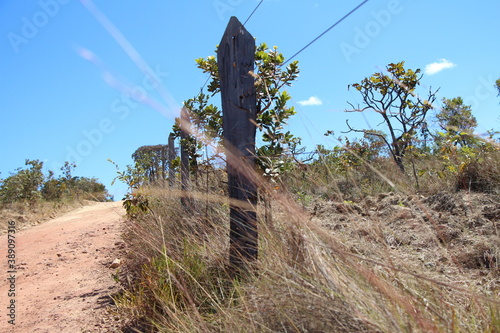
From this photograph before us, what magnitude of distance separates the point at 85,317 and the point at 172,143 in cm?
460

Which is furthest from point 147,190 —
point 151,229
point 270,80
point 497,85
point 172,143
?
point 497,85

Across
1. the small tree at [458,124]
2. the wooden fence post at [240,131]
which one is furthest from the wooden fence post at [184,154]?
the small tree at [458,124]

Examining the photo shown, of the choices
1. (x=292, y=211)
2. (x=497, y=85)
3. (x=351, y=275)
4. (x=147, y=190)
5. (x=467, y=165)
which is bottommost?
(x=351, y=275)

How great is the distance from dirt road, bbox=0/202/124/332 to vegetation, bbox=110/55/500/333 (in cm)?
32

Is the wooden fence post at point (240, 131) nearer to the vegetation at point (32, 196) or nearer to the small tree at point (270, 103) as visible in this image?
the small tree at point (270, 103)

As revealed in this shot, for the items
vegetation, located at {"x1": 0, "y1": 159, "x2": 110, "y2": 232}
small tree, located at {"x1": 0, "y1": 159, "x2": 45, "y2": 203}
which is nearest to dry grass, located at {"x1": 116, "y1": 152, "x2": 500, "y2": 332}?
vegetation, located at {"x1": 0, "y1": 159, "x2": 110, "y2": 232}

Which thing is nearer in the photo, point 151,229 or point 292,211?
point 292,211

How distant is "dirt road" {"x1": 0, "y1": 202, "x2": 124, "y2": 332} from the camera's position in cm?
314

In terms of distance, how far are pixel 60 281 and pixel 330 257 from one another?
11.6 ft

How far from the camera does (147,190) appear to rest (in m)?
5.43

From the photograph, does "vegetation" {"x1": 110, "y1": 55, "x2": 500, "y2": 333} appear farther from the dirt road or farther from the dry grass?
the dirt road

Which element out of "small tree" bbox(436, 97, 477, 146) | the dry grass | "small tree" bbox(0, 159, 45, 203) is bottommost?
the dry grass

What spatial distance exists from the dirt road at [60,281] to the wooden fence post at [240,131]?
49.8 inches

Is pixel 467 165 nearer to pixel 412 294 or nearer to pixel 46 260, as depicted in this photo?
pixel 412 294
